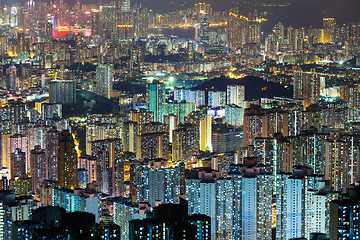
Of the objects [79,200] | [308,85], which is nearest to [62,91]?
[308,85]

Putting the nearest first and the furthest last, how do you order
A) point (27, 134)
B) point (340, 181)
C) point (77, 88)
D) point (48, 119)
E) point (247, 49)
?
point (340, 181) → point (27, 134) → point (48, 119) → point (77, 88) → point (247, 49)

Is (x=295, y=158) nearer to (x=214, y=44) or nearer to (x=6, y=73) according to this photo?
(x=6, y=73)

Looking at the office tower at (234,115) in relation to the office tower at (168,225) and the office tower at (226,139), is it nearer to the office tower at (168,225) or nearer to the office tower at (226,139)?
the office tower at (226,139)

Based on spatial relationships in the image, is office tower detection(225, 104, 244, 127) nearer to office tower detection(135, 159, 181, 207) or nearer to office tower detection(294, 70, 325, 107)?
office tower detection(294, 70, 325, 107)

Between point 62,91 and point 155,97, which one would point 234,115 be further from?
point 62,91

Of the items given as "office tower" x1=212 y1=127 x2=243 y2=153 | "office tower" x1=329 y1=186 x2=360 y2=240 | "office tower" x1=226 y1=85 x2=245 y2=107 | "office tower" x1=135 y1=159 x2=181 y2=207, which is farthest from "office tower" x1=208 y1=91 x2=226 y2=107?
"office tower" x1=329 y1=186 x2=360 y2=240

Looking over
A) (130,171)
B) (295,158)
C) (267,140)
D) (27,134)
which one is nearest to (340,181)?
(295,158)

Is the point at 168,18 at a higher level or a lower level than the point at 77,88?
higher
